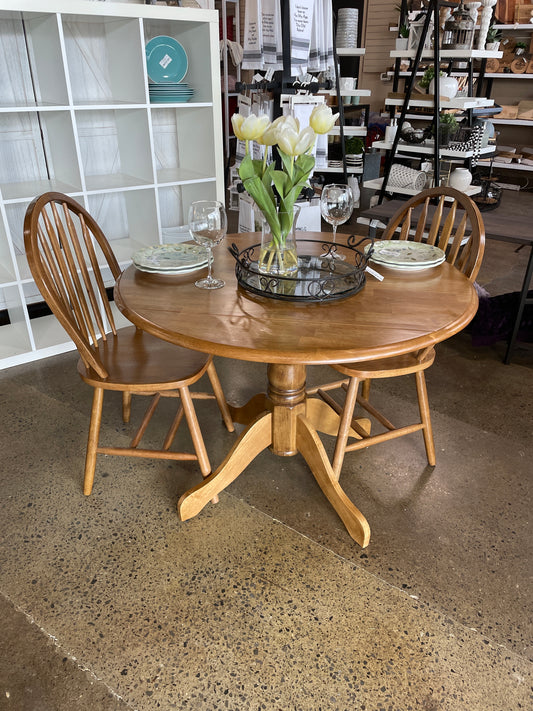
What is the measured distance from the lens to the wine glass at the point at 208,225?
1492 millimetres

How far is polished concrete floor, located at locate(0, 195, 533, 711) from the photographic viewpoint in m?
1.23

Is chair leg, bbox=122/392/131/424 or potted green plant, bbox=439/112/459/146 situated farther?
potted green plant, bbox=439/112/459/146

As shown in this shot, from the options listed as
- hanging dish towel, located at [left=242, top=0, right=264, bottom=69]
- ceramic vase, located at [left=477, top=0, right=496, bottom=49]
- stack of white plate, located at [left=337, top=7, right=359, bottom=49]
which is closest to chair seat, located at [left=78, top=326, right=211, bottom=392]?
hanging dish towel, located at [left=242, top=0, right=264, bottom=69]

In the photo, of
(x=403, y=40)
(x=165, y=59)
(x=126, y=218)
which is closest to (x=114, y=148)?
(x=126, y=218)

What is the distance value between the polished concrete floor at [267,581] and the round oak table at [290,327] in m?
0.14

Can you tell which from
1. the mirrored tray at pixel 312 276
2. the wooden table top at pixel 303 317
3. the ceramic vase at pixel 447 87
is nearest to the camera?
the wooden table top at pixel 303 317

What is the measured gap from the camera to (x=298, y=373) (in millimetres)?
1669

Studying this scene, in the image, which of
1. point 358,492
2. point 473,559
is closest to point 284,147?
point 358,492

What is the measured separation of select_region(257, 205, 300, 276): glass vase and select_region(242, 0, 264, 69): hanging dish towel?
226cm

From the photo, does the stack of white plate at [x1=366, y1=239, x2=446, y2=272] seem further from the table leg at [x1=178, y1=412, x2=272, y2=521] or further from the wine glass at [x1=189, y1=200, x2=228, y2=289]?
the table leg at [x1=178, y1=412, x2=272, y2=521]

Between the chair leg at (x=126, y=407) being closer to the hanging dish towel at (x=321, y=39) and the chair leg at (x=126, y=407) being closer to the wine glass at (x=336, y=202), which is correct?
the wine glass at (x=336, y=202)

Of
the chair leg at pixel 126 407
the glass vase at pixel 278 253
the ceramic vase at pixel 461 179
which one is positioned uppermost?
the glass vase at pixel 278 253

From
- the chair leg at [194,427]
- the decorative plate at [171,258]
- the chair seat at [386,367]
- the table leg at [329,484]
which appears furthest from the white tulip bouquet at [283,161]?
the table leg at [329,484]

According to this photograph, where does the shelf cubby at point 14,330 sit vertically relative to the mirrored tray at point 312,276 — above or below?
below
